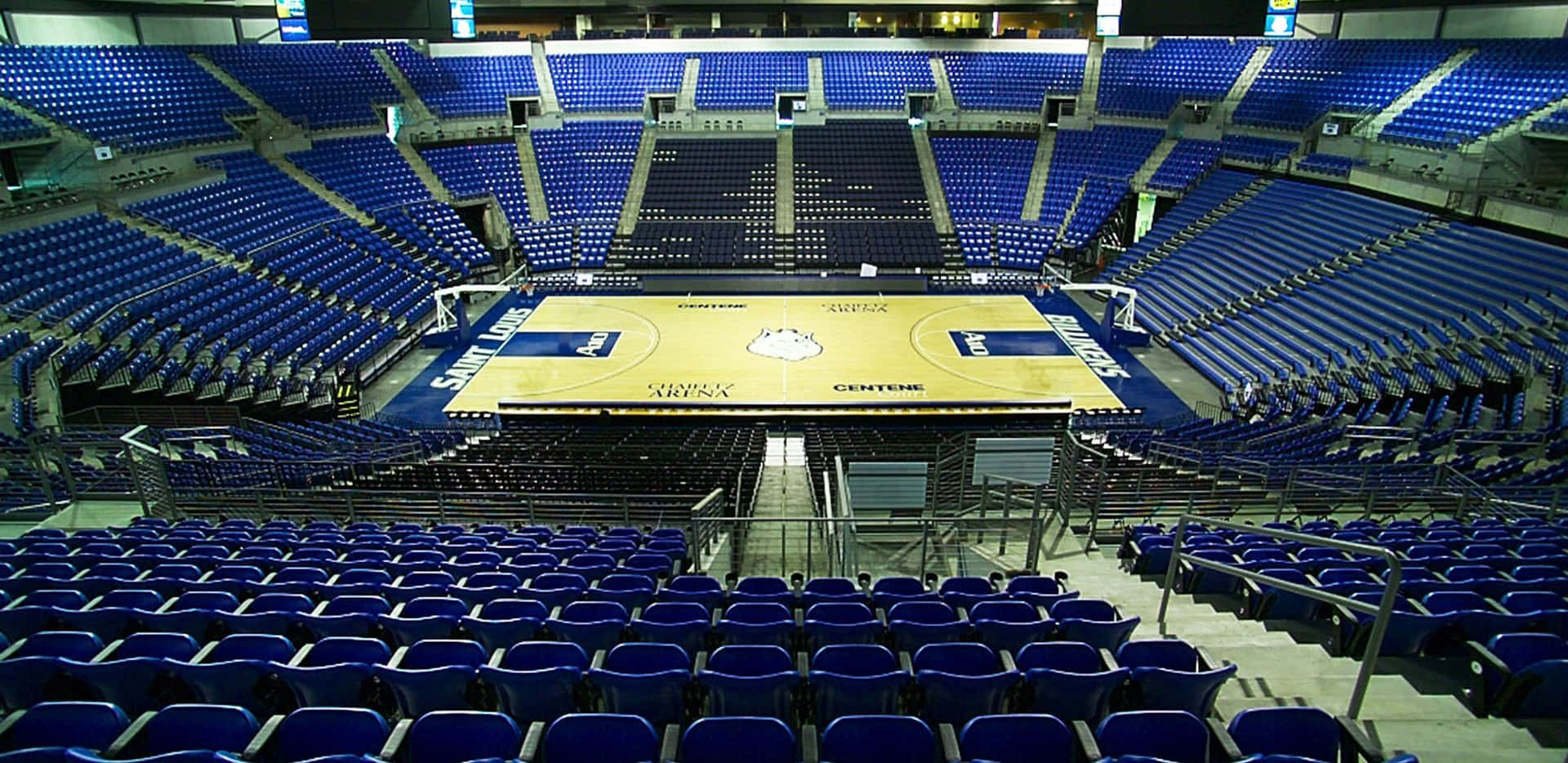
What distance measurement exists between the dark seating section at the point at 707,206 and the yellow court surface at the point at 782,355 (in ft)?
8.11

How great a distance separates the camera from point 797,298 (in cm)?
2758

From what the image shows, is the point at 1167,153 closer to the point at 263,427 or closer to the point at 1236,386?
the point at 1236,386

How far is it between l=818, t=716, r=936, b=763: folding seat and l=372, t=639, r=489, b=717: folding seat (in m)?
2.22

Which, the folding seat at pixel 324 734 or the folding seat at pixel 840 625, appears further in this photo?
the folding seat at pixel 840 625

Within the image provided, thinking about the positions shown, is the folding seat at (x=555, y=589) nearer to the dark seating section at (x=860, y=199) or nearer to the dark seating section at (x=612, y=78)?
the dark seating section at (x=860, y=199)

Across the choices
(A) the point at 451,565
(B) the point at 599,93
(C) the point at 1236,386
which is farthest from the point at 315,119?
(C) the point at 1236,386

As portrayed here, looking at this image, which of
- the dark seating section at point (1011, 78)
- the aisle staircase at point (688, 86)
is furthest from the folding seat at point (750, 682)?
the dark seating section at point (1011, 78)

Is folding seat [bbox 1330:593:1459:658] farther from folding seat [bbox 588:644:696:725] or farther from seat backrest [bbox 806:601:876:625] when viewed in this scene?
folding seat [bbox 588:644:696:725]

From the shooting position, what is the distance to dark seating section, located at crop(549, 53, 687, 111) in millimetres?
36312

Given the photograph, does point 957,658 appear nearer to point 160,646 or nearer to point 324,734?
point 324,734

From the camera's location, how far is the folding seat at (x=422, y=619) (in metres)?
5.86

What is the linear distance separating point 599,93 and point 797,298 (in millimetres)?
15597

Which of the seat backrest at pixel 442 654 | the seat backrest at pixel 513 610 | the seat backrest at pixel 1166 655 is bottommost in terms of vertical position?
the seat backrest at pixel 513 610

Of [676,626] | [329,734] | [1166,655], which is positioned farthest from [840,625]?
[329,734]
